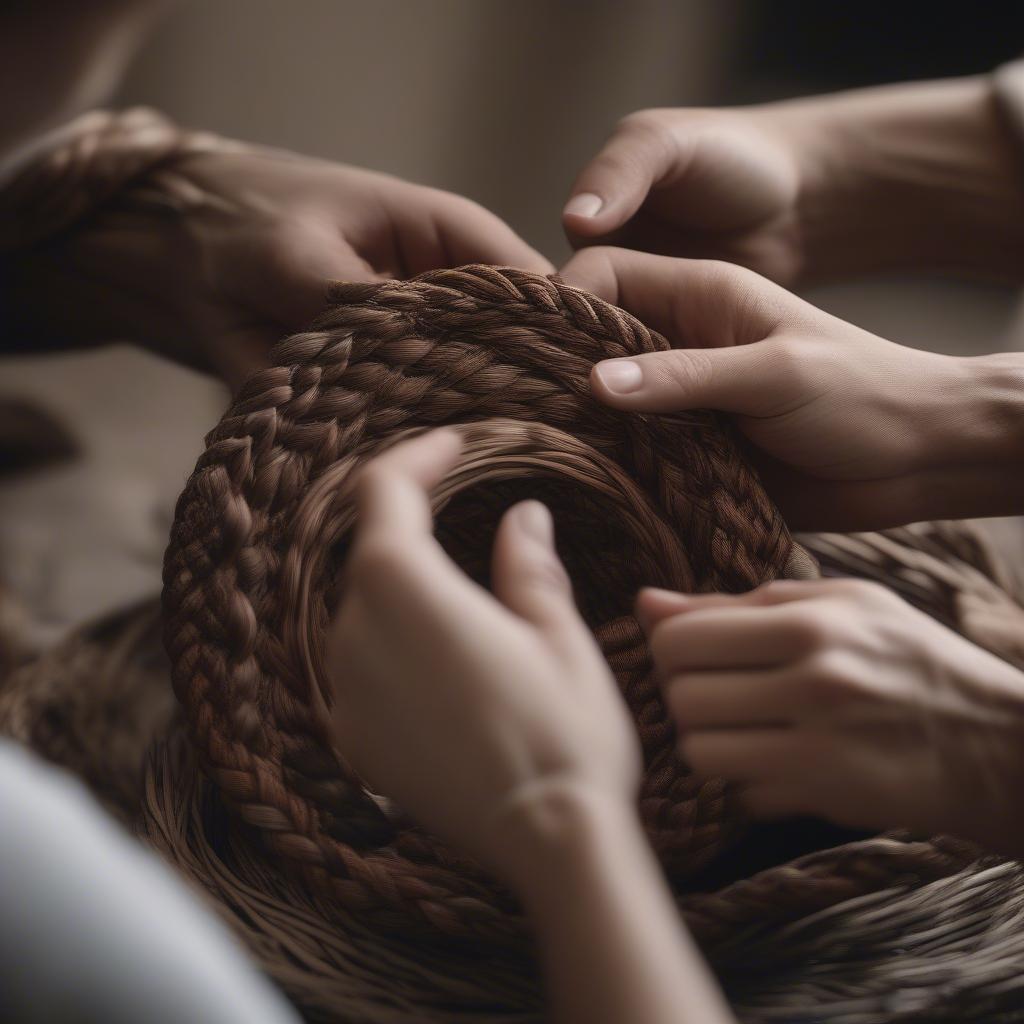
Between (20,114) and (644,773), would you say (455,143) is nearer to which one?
(20,114)

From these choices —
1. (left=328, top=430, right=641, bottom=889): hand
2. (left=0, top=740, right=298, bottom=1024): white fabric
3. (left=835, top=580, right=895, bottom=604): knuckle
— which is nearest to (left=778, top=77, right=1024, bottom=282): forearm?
(left=835, top=580, right=895, bottom=604): knuckle

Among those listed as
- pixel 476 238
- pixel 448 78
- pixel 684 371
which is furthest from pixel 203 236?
pixel 448 78

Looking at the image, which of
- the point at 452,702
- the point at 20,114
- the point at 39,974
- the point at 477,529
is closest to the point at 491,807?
the point at 452,702

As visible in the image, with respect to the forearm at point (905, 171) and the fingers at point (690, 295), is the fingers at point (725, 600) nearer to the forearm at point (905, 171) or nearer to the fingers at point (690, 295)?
the fingers at point (690, 295)

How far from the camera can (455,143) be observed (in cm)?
130

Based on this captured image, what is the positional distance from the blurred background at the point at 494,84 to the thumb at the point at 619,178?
0.53 m

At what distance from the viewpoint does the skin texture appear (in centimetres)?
34

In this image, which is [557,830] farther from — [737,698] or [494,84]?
[494,84]

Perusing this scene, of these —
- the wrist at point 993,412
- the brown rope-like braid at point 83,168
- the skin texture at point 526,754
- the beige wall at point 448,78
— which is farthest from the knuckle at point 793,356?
the beige wall at point 448,78

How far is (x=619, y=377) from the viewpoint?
1.69 ft

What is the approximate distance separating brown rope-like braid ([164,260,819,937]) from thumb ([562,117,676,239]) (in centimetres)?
12

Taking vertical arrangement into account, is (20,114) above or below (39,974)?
above

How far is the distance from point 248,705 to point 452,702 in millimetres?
179

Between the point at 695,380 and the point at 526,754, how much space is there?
0.80 ft
